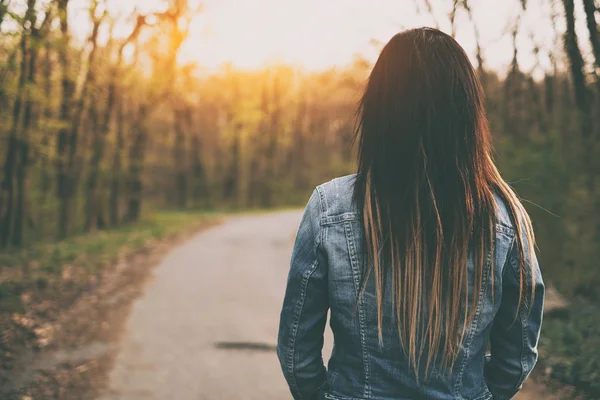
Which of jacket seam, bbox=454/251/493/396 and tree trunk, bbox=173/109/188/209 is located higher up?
tree trunk, bbox=173/109/188/209

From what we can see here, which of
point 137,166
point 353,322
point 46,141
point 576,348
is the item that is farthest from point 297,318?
point 137,166

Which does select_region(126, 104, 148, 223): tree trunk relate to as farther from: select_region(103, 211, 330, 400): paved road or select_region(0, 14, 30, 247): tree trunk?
select_region(103, 211, 330, 400): paved road

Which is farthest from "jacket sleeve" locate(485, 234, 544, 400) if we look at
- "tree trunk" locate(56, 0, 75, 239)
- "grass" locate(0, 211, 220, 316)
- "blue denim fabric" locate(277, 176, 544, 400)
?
"tree trunk" locate(56, 0, 75, 239)

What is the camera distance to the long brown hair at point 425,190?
5.14ft

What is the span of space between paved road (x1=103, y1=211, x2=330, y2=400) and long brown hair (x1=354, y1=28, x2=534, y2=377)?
401 centimetres

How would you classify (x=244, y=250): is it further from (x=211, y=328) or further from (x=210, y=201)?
(x=210, y=201)

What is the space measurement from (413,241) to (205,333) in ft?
21.1

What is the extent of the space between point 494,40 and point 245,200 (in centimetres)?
3624

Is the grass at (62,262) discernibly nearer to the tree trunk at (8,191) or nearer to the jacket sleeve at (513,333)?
the tree trunk at (8,191)

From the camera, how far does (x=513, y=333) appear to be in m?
1.78

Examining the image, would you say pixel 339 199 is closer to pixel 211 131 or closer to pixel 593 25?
pixel 593 25

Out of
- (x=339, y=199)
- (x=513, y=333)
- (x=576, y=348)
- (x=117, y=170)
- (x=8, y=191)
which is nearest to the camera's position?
(x=339, y=199)

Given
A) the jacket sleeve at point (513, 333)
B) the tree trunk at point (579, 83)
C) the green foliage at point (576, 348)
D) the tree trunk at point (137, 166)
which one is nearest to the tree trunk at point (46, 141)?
the tree trunk at point (137, 166)

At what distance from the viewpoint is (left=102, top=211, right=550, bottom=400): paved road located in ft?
18.0
